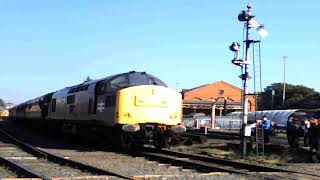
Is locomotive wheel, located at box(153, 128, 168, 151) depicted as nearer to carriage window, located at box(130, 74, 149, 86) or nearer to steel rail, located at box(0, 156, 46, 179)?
carriage window, located at box(130, 74, 149, 86)

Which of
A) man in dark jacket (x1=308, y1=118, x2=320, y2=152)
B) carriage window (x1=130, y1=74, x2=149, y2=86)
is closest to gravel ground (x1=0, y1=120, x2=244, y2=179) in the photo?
carriage window (x1=130, y1=74, x2=149, y2=86)

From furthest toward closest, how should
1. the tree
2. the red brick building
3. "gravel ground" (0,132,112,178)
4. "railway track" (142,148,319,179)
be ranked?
the red brick building
the tree
"railway track" (142,148,319,179)
"gravel ground" (0,132,112,178)

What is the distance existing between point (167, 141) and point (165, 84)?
8.25ft

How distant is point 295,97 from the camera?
10900 cm

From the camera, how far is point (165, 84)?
20.6m

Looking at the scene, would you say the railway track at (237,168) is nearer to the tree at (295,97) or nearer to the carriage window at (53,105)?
the carriage window at (53,105)

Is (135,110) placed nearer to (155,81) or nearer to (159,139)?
(159,139)

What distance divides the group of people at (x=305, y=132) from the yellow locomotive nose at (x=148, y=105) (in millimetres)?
4631

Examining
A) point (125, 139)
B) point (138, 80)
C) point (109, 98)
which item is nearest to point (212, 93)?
point (138, 80)

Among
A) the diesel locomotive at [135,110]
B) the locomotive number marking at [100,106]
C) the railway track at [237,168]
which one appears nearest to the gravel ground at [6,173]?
the railway track at [237,168]

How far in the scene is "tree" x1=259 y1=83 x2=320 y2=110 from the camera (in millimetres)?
96537

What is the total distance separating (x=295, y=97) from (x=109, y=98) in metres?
95.0

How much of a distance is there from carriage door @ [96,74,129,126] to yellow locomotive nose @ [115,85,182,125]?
425mm

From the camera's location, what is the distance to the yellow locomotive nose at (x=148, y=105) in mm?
18422
